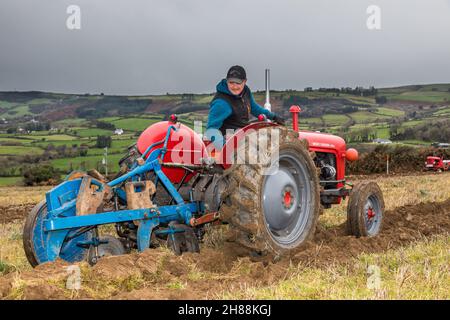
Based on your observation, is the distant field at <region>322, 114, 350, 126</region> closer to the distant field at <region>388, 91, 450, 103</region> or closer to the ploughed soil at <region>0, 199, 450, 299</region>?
the distant field at <region>388, 91, 450, 103</region>

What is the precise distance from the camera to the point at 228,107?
19.0ft

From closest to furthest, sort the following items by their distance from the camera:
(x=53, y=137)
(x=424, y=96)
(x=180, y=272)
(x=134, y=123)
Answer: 1. (x=180, y=272)
2. (x=134, y=123)
3. (x=53, y=137)
4. (x=424, y=96)

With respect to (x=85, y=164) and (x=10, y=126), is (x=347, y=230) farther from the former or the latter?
(x=10, y=126)

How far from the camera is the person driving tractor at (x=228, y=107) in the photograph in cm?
577

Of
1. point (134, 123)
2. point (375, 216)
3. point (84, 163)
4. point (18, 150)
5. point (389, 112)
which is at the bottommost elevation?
point (84, 163)

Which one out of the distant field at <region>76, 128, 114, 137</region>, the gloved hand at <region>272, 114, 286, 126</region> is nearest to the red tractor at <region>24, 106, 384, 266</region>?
the gloved hand at <region>272, 114, 286, 126</region>

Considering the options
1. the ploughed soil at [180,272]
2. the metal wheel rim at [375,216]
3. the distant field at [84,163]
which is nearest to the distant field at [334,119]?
the distant field at [84,163]

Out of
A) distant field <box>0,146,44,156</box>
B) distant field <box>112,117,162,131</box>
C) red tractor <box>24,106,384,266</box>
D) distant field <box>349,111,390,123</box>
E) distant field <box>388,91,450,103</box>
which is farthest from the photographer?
distant field <box>388,91,450,103</box>

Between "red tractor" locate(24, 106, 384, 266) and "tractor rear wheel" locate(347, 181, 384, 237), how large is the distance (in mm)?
1084

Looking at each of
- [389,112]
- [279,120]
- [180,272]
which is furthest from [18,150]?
[180,272]

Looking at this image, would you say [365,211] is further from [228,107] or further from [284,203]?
[228,107]

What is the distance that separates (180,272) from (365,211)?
325cm

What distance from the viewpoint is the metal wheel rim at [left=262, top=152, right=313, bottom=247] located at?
5.26 metres
